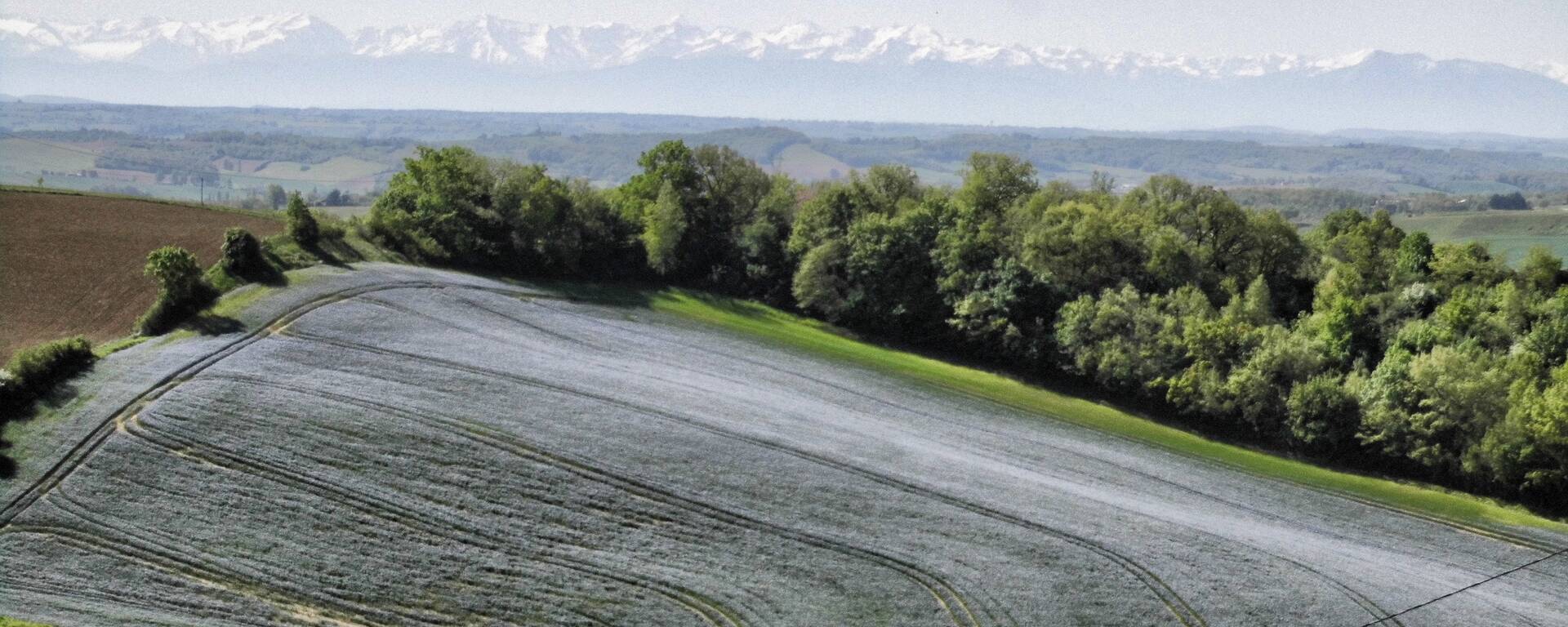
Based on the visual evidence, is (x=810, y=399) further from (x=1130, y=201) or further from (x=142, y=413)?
(x=1130, y=201)

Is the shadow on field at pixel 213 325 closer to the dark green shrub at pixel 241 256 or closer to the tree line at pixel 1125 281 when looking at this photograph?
the dark green shrub at pixel 241 256

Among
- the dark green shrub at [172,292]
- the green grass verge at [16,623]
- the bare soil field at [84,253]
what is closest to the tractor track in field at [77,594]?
the green grass verge at [16,623]

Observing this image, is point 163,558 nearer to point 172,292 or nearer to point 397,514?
point 397,514

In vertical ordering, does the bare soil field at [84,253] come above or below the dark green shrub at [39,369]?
above

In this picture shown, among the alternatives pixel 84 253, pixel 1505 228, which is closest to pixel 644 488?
pixel 84 253

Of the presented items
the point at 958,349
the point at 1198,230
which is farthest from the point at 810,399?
the point at 1198,230
